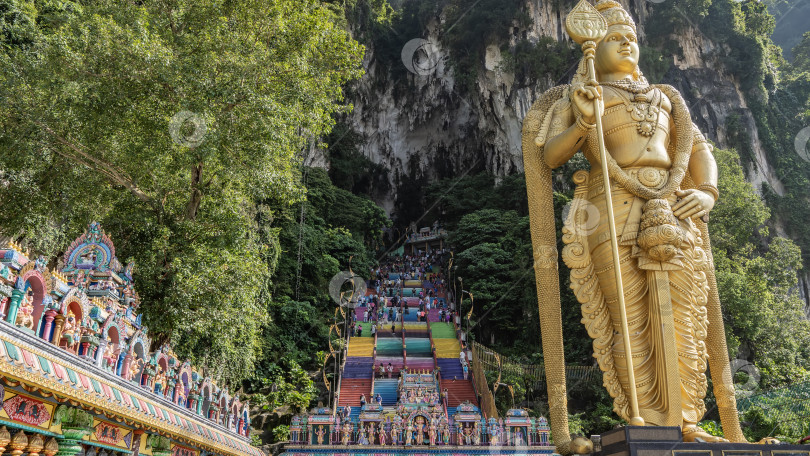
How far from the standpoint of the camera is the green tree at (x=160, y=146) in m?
7.40

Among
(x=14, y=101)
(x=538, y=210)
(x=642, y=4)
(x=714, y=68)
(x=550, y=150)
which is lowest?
(x=538, y=210)

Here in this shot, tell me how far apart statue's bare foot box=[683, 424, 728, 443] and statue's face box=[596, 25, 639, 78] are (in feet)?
9.38

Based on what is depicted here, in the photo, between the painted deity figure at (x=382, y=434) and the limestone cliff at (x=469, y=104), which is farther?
the limestone cliff at (x=469, y=104)

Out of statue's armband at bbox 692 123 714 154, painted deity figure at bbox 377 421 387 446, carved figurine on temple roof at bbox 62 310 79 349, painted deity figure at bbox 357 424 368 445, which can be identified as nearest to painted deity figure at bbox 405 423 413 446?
painted deity figure at bbox 377 421 387 446

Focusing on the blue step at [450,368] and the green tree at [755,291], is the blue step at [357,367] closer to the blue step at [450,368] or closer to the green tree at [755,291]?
the blue step at [450,368]

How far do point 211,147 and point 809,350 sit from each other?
1526cm

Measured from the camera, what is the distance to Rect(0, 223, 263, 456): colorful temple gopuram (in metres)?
3.06

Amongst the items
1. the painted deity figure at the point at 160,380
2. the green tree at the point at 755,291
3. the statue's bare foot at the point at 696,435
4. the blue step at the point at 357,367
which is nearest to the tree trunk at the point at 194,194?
the painted deity figure at the point at 160,380

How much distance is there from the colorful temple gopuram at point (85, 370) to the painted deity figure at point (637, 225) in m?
3.12

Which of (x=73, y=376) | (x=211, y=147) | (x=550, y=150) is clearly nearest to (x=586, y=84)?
(x=550, y=150)

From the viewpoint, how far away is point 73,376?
3459mm

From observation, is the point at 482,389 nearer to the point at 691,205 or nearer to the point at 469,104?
the point at 691,205

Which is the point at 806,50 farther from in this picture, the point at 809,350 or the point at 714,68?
the point at 809,350

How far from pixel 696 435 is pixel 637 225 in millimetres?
1512
